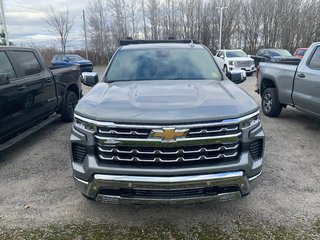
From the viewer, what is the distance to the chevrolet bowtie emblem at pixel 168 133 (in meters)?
2.51

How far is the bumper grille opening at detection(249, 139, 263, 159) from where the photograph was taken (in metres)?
2.75

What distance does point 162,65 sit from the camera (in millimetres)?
4074

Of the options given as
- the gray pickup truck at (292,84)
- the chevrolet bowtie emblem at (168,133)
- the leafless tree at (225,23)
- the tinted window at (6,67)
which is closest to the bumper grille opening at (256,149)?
the chevrolet bowtie emblem at (168,133)

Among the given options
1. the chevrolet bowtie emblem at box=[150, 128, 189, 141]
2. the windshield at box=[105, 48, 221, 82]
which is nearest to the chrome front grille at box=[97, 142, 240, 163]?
the chevrolet bowtie emblem at box=[150, 128, 189, 141]

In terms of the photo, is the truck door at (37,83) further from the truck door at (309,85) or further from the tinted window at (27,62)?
the truck door at (309,85)

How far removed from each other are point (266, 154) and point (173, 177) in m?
2.77

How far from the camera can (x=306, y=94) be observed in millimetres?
5539

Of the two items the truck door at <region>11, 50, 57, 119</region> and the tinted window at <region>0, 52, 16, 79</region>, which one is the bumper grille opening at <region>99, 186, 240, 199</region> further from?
the truck door at <region>11, 50, 57, 119</region>

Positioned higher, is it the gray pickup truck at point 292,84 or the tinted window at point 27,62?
the tinted window at point 27,62

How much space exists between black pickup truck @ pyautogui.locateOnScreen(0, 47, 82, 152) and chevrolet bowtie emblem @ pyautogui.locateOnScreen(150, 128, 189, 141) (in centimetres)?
287

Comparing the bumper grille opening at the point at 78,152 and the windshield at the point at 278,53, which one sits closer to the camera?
the bumper grille opening at the point at 78,152

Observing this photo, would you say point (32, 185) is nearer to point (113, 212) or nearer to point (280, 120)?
point (113, 212)

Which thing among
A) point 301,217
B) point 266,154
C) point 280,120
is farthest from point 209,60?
point 280,120

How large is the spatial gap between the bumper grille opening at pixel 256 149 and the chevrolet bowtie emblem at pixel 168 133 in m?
0.70
